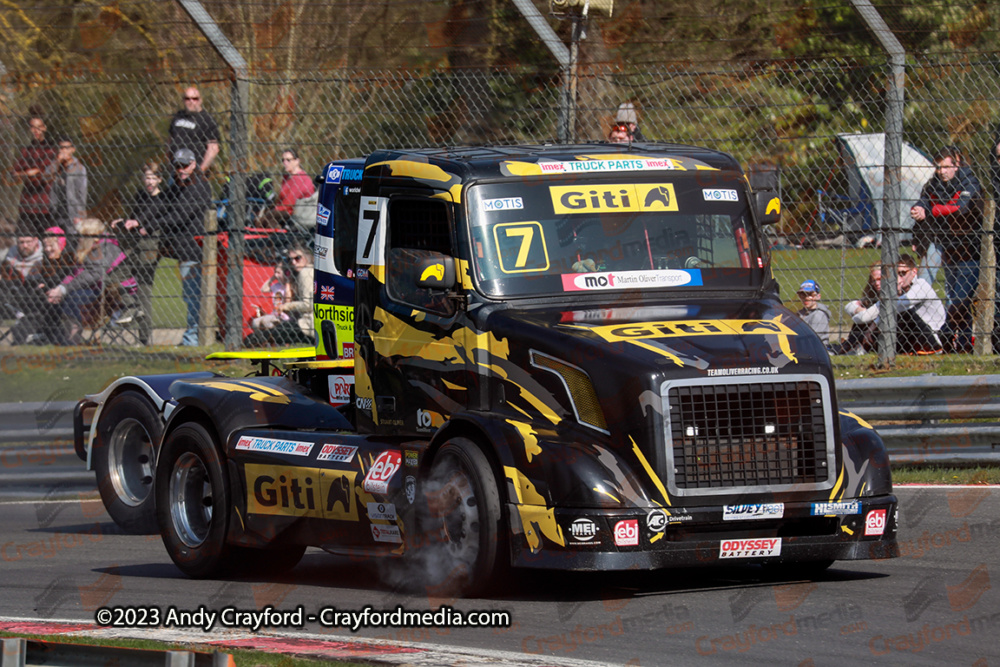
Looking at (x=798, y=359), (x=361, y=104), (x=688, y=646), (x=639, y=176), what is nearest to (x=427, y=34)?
(x=361, y=104)

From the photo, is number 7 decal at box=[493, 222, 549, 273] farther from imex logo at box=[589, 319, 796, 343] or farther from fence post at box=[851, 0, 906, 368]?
fence post at box=[851, 0, 906, 368]

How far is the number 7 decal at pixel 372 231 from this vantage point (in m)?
8.38

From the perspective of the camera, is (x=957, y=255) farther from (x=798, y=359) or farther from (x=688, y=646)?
(x=688, y=646)

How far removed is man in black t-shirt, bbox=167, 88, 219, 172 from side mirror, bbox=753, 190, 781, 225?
718 centimetres

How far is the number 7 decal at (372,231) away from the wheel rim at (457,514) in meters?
1.50

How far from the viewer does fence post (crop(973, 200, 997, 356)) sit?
11781 mm

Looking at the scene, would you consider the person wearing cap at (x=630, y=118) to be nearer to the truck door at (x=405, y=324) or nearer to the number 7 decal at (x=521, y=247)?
the truck door at (x=405, y=324)

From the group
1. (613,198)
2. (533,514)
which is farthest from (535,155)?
(533,514)

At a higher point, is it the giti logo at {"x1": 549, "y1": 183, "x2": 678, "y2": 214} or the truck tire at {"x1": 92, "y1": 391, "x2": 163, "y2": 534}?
the giti logo at {"x1": 549, "y1": 183, "x2": 678, "y2": 214}

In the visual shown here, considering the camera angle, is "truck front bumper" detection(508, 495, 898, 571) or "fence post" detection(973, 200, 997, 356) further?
"fence post" detection(973, 200, 997, 356)

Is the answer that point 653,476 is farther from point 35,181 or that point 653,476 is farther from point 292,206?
point 35,181

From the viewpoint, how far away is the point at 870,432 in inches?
302

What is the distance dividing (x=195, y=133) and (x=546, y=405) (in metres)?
8.06

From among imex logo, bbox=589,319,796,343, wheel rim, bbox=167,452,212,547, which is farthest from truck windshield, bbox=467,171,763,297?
wheel rim, bbox=167,452,212,547
